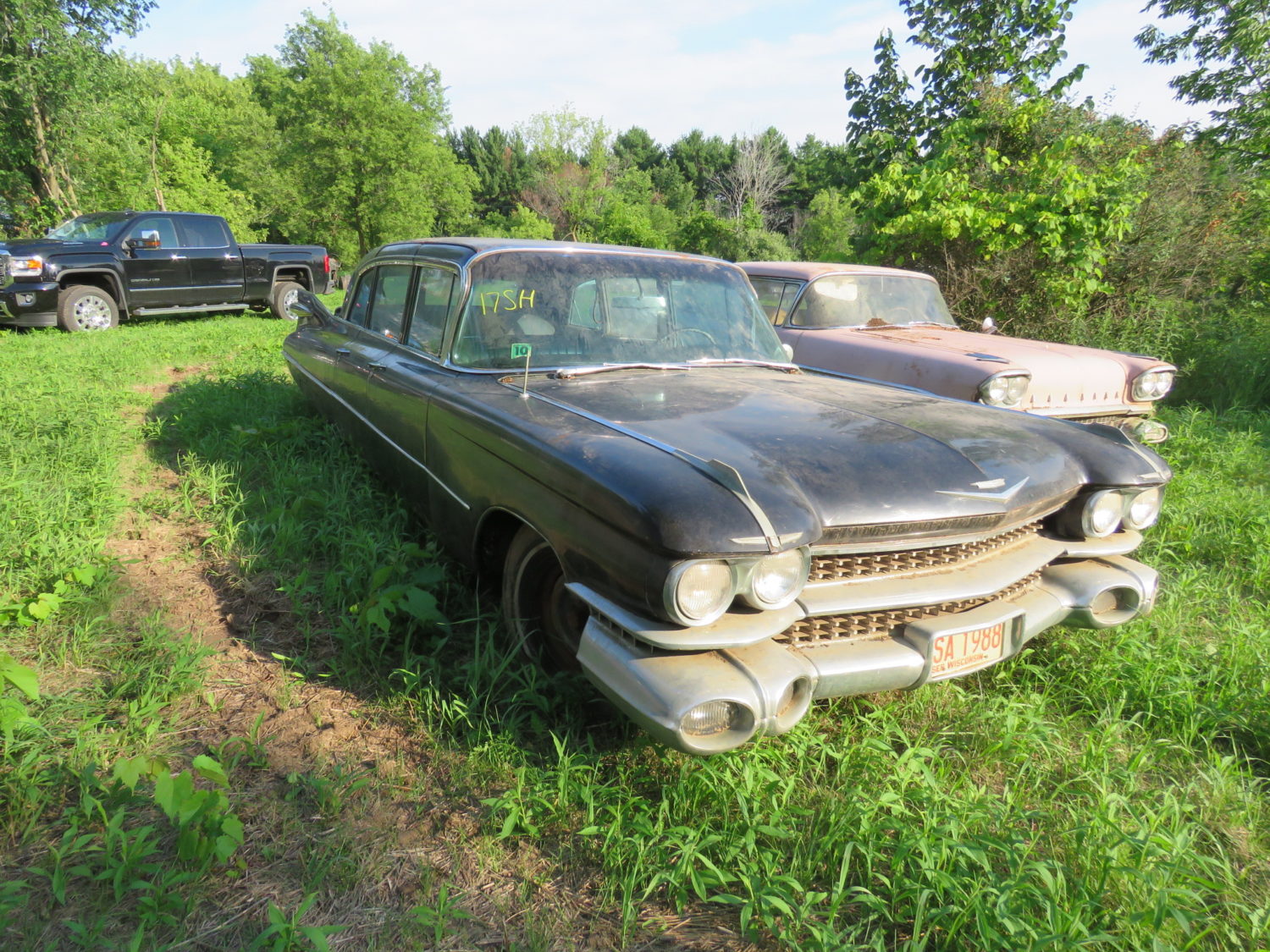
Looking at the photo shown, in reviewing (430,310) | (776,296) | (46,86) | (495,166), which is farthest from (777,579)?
(495,166)

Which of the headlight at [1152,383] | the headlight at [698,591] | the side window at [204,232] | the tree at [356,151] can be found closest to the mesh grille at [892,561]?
the headlight at [698,591]

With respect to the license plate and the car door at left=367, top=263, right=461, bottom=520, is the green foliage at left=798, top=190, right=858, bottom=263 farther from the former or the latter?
the license plate

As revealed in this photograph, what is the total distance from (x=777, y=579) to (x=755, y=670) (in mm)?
239

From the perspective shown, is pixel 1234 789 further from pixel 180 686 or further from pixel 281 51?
pixel 281 51

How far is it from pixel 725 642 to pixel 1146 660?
2.10m

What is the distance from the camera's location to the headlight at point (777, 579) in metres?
1.98

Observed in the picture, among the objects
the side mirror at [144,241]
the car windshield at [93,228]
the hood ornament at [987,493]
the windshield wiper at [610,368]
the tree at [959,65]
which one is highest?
the tree at [959,65]

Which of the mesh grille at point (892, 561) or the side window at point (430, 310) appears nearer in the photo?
the mesh grille at point (892, 561)

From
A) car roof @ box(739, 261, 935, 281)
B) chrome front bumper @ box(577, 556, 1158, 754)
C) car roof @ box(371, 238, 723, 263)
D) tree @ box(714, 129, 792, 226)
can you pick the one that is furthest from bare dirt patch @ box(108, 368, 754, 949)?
tree @ box(714, 129, 792, 226)

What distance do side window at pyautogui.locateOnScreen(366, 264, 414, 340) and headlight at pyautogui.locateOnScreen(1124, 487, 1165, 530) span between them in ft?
10.5

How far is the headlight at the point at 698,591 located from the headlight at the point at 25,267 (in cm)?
1126

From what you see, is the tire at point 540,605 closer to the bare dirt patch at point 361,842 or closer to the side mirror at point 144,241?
the bare dirt patch at point 361,842

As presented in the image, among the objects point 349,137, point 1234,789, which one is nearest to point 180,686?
point 1234,789

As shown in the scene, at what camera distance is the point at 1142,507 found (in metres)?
2.78
